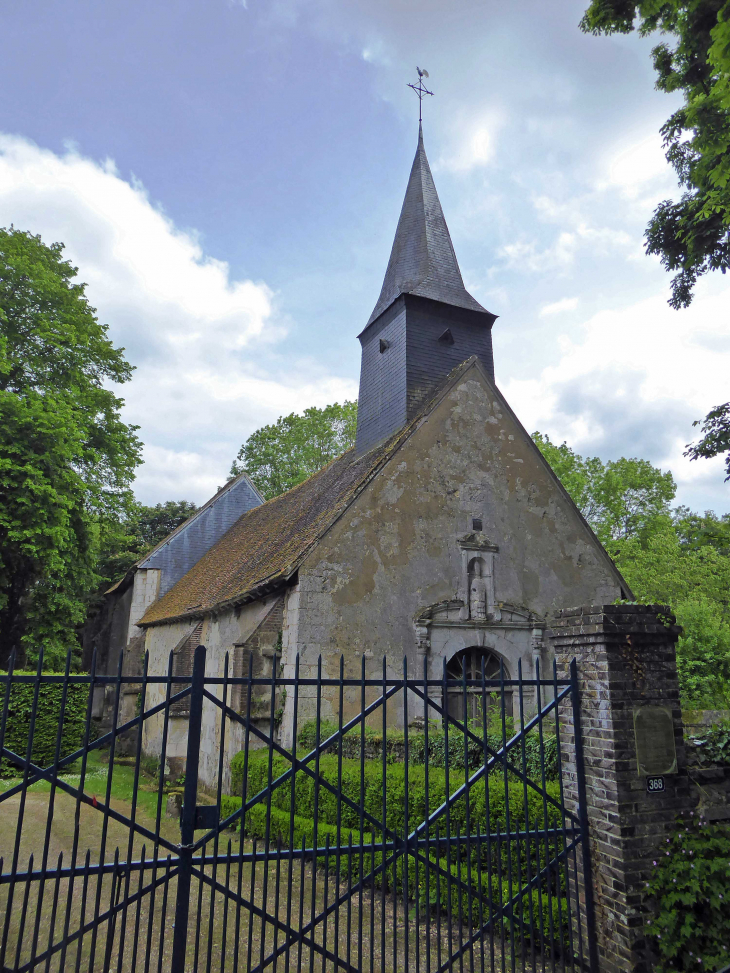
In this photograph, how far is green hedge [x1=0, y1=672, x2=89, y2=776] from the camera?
15203mm

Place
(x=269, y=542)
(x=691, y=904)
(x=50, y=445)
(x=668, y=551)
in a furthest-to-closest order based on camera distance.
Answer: (x=668, y=551), (x=50, y=445), (x=269, y=542), (x=691, y=904)

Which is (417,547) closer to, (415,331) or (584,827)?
(415,331)

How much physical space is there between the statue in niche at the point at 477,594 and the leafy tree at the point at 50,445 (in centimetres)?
1084

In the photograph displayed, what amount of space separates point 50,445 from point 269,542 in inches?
257

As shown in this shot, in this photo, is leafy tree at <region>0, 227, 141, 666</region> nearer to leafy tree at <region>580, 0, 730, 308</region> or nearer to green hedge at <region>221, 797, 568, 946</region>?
green hedge at <region>221, 797, 568, 946</region>

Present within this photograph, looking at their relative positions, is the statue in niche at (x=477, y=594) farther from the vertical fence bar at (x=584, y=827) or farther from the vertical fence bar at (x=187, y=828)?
the vertical fence bar at (x=187, y=828)

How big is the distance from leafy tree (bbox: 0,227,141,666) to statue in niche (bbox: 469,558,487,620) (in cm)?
1084

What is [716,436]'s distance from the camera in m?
11.9

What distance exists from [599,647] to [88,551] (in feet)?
56.1

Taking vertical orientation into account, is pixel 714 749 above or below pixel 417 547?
below

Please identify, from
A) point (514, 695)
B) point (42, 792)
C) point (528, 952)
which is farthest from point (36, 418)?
point (528, 952)

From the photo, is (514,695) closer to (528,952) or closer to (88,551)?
(528,952)

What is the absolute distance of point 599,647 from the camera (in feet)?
15.9

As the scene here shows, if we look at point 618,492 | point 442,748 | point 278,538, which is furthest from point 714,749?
point 618,492
